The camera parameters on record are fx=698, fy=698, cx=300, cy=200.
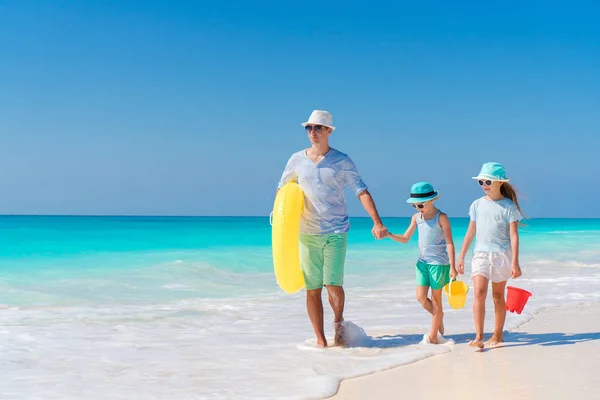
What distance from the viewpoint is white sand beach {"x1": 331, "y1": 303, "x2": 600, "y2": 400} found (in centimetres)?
378

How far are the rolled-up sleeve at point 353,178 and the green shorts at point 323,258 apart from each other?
0.36 m

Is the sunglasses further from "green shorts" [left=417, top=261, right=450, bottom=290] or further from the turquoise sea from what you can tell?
the turquoise sea

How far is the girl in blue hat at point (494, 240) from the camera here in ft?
17.0

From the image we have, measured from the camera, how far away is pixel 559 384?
3.95m

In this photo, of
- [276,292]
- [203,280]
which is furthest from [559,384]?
[203,280]

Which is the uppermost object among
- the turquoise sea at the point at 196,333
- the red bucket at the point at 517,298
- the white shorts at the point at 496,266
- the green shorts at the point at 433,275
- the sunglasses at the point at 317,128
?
the sunglasses at the point at 317,128

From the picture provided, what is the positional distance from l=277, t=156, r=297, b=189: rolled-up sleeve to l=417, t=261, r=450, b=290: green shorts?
121cm

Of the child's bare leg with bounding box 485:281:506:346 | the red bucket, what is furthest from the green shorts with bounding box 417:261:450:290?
the red bucket

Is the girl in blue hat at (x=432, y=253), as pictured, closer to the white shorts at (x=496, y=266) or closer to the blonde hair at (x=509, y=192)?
the white shorts at (x=496, y=266)

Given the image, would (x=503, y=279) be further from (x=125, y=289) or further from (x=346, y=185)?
(x=125, y=289)

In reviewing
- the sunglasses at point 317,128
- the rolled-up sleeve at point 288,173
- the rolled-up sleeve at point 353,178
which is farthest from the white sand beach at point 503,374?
the sunglasses at point 317,128

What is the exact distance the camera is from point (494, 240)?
5188mm

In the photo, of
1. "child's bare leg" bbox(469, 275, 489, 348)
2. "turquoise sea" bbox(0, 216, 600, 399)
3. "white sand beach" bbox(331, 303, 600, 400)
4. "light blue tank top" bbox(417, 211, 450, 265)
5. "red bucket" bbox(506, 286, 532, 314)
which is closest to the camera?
"white sand beach" bbox(331, 303, 600, 400)

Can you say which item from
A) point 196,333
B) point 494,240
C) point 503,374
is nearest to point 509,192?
point 494,240
